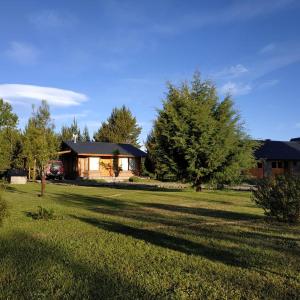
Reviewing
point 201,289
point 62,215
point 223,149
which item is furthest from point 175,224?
point 223,149

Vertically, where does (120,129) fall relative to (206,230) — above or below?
above

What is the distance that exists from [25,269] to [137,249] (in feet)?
7.45

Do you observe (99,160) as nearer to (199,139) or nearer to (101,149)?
(101,149)

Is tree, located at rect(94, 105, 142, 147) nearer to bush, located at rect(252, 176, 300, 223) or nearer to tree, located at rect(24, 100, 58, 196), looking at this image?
tree, located at rect(24, 100, 58, 196)

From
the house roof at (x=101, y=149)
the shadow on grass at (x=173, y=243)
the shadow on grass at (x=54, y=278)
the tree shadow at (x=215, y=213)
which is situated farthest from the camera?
the house roof at (x=101, y=149)

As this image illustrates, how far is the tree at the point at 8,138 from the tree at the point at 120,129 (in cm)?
2543

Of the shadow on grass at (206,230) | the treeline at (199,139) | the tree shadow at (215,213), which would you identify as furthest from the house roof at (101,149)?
the shadow on grass at (206,230)

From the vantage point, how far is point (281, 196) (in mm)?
11766

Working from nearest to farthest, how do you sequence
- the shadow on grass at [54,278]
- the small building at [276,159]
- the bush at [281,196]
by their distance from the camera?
1. the shadow on grass at [54,278]
2. the bush at [281,196]
3. the small building at [276,159]

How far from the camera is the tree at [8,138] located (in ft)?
120

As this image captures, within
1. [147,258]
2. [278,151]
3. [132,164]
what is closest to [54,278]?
[147,258]

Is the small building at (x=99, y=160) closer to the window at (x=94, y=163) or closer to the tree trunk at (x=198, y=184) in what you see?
the window at (x=94, y=163)

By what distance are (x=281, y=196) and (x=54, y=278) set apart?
316 inches

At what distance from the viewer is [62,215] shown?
12.5 meters
